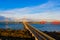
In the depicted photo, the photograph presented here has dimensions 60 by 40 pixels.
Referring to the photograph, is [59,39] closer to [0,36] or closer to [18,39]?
[18,39]

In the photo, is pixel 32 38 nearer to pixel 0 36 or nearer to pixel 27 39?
pixel 27 39

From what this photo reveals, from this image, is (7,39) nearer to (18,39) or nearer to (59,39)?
(18,39)

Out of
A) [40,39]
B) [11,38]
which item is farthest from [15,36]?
[40,39]

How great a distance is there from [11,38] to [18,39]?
0.71m

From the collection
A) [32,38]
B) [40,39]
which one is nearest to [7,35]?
[32,38]

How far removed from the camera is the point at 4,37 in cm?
2289

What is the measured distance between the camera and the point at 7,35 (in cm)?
2352

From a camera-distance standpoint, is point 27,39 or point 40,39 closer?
point 40,39

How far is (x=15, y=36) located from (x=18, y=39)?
736 mm

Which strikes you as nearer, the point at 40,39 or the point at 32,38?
the point at 40,39

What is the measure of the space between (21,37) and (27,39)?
1.94ft

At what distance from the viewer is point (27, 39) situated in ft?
74.8

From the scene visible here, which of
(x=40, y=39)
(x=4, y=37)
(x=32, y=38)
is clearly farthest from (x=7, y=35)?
(x=40, y=39)

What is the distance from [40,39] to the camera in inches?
810
